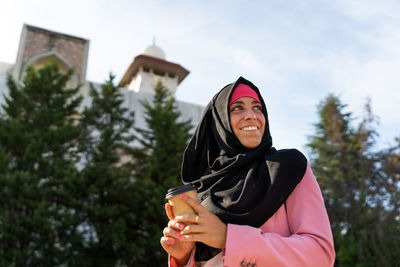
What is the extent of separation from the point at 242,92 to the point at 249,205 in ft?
1.42

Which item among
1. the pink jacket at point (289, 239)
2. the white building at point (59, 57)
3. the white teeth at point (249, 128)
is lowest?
the pink jacket at point (289, 239)

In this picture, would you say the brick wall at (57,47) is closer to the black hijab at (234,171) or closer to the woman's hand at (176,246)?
the black hijab at (234,171)

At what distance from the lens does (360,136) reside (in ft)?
28.2

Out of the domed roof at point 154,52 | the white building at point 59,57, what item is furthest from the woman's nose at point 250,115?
the domed roof at point 154,52

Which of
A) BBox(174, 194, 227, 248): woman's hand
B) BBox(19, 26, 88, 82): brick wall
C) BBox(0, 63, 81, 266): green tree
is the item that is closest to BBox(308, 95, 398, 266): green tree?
BBox(0, 63, 81, 266): green tree

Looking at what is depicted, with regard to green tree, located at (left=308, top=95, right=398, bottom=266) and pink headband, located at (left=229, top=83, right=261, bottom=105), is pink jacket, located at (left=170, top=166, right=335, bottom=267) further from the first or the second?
green tree, located at (left=308, top=95, right=398, bottom=266)

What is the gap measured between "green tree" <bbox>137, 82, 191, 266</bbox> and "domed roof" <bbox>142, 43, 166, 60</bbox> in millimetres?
10423

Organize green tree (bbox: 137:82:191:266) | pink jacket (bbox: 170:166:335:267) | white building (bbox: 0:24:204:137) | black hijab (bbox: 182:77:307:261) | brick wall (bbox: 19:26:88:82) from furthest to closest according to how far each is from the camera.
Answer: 1. brick wall (bbox: 19:26:88:82)
2. white building (bbox: 0:24:204:137)
3. green tree (bbox: 137:82:191:266)
4. black hijab (bbox: 182:77:307:261)
5. pink jacket (bbox: 170:166:335:267)

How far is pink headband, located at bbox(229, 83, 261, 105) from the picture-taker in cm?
129

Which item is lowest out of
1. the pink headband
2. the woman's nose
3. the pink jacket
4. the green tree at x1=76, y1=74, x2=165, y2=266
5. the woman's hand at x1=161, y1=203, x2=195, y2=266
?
the green tree at x1=76, y1=74, x2=165, y2=266

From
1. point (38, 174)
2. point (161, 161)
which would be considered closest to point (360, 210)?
point (161, 161)

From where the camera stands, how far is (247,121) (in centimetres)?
124

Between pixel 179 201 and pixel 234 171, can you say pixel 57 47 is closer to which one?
pixel 234 171

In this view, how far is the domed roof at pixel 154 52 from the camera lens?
19273mm
